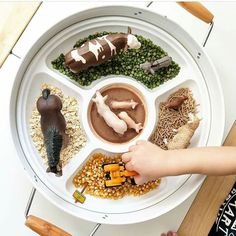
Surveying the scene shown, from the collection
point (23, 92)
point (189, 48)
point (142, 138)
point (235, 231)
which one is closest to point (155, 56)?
point (189, 48)

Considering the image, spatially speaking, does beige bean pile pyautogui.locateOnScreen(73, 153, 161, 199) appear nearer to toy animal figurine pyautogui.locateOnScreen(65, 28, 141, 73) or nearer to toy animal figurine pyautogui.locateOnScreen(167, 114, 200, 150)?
toy animal figurine pyautogui.locateOnScreen(167, 114, 200, 150)

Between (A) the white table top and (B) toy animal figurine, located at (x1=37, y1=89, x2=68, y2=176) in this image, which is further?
(A) the white table top

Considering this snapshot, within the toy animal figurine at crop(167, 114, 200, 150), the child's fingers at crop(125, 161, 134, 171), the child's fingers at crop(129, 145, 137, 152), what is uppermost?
the toy animal figurine at crop(167, 114, 200, 150)

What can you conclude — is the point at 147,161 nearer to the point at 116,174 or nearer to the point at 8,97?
the point at 116,174

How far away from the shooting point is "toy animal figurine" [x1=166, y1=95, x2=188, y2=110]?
1.21 meters

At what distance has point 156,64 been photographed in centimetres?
121

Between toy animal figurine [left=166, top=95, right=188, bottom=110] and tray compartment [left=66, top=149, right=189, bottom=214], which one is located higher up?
toy animal figurine [left=166, top=95, right=188, bottom=110]

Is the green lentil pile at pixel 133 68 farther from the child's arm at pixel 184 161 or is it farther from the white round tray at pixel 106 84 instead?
the child's arm at pixel 184 161

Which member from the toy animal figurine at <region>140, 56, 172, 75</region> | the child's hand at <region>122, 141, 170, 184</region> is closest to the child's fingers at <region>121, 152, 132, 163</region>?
the child's hand at <region>122, 141, 170, 184</region>

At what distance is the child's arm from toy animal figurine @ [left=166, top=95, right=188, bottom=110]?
14 cm

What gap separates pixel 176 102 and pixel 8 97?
41cm

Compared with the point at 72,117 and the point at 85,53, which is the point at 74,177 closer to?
the point at 72,117

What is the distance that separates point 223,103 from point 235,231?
333 millimetres

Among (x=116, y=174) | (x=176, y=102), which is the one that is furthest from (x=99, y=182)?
(x=176, y=102)
